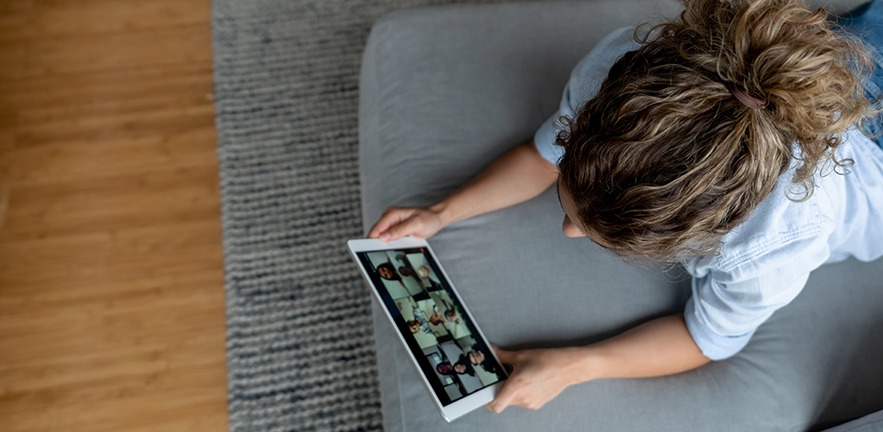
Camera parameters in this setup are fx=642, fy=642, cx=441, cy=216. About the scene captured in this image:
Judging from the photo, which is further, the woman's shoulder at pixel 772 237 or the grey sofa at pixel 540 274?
the grey sofa at pixel 540 274

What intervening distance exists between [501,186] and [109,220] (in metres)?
0.80

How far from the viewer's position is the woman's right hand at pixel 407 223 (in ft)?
2.77

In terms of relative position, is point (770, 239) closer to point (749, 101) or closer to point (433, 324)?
point (749, 101)

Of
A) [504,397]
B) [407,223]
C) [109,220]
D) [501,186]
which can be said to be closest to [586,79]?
[501,186]

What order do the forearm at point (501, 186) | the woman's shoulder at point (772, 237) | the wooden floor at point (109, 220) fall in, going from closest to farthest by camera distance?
the woman's shoulder at point (772, 237) → the forearm at point (501, 186) → the wooden floor at point (109, 220)

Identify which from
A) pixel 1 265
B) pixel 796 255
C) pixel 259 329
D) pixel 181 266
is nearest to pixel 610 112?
pixel 796 255

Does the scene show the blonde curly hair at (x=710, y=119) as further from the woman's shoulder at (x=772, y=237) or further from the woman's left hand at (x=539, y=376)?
the woman's left hand at (x=539, y=376)

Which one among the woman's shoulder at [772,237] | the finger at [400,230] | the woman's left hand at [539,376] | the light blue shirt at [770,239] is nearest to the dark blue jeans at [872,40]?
the light blue shirt at [770,239]

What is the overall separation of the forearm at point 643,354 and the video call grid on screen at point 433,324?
4.5 inches

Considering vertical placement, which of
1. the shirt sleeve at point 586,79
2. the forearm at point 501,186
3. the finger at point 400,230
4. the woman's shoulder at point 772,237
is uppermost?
the shirt sleeve at point 586,79

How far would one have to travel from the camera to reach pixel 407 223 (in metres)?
0.85

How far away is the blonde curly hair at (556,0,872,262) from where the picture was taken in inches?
20.4

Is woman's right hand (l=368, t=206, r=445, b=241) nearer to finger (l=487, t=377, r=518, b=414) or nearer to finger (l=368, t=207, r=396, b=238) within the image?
finger (l=368, t=207, r=396, b=238)

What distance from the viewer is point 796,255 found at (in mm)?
685
